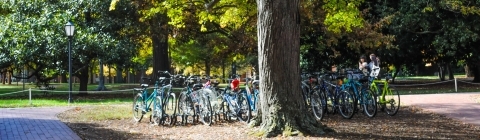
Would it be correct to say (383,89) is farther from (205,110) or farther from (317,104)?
(205,110)

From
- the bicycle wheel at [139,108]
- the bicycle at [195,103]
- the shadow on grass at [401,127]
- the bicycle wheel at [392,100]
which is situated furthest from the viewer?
the bicycle wheel at [392,100]

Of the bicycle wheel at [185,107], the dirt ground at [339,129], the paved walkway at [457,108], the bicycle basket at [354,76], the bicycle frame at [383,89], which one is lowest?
the dirt ground at [339,129]

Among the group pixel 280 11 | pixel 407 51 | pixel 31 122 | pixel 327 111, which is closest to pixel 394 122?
pixel 327 111

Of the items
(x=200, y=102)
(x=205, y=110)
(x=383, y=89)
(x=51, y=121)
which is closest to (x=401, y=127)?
(x=383, y=89)

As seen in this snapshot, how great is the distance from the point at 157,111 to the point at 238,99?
1682 mm

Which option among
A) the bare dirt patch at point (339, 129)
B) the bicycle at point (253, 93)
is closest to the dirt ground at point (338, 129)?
the bare dirt patch at point (339, 129)

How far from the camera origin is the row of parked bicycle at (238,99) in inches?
426

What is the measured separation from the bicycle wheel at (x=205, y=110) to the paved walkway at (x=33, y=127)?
254 centimetres

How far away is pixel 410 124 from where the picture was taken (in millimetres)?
10406

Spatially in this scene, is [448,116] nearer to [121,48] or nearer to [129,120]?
[129,120]

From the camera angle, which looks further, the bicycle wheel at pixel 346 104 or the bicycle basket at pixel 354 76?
the bicycle basket at pixel 354 76

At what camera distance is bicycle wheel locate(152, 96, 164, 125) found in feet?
35.6

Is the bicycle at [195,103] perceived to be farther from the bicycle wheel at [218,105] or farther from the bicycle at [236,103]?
the bicycle at [236,103]

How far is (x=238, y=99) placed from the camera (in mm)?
10805
